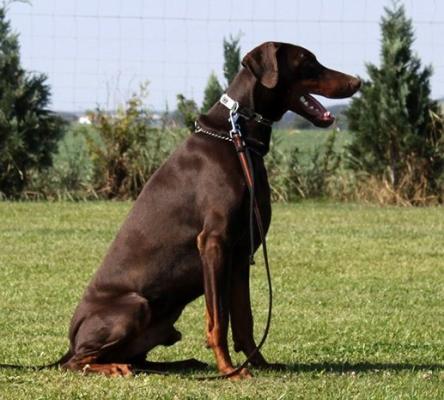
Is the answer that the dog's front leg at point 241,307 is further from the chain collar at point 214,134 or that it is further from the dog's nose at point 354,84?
the dog's nose at point 354,84

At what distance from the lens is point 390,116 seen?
18625 millimetres

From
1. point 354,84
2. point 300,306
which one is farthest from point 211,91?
point 354,84

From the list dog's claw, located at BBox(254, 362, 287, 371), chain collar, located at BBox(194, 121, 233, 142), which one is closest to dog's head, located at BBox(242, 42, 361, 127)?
chain collar, located at BBox(194, 121, 233, 142)

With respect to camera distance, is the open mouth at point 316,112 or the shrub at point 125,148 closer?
the open mouth at point 316,112

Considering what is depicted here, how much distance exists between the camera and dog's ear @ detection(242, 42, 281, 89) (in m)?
6.59

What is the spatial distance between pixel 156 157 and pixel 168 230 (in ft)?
39.4

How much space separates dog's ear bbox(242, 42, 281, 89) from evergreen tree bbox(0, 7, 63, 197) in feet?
40.2

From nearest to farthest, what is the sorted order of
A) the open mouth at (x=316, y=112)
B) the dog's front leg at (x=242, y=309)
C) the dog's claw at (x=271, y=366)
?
1. the open mouth at (x=316, y=112)
2. the dog's front leg at (x=242, y=309)
3. the dog's claw at (x=271, y=366)

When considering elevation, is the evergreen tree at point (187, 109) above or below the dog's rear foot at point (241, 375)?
above

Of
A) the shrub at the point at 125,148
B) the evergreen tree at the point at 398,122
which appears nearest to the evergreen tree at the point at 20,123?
the shrub at the point at 125,148

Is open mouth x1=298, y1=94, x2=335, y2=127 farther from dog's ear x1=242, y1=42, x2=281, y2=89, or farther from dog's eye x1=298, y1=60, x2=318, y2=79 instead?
dog's ear x1=242, y1=42, x2=281, y2=89

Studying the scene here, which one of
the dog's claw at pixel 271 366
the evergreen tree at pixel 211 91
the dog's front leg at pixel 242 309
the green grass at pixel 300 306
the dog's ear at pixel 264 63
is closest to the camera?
the green grass at pixel 300 306

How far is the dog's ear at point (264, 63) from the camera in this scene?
659 cm

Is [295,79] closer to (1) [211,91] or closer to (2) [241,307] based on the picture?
(2) [241,307]
